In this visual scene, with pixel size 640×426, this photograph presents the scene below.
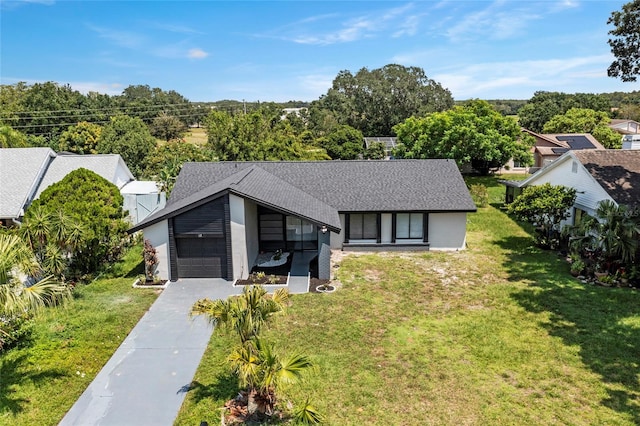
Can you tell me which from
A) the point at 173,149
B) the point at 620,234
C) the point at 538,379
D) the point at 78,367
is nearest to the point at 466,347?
the point at 538,379

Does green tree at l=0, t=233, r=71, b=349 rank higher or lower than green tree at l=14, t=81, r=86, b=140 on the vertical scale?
lower

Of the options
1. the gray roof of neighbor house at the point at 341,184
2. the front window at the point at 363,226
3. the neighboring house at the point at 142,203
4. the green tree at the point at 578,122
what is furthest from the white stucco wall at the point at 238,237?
the green tree at the point at 578,122

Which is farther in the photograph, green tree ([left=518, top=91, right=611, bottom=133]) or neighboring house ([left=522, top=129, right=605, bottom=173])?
green tree ([left=518, top=91, right=611, bottom=133])

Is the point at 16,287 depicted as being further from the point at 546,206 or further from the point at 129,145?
the point at 129,145

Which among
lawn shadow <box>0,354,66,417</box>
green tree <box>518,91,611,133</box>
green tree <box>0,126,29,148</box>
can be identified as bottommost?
lawn shadow <box>0,354,66,417</box>

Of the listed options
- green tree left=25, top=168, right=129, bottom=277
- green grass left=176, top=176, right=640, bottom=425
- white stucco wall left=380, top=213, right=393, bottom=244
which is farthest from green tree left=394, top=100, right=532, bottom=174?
green tree left=25, top=168, right=129, bottom=277

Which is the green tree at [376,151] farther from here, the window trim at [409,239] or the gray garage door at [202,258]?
the gray garage door at [202,258]

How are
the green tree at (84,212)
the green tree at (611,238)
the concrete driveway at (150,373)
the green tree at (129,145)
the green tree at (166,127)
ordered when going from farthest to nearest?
1. the green tree at (166,127)
2. the green tree at (129,145)
3. the green tree at (611,238)
4. the green tree at (84,212)
5. the concrete driveway at (150,373)

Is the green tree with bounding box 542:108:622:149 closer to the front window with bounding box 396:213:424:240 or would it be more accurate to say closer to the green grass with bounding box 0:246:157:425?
the front window with bounding box 396:213:424:240
